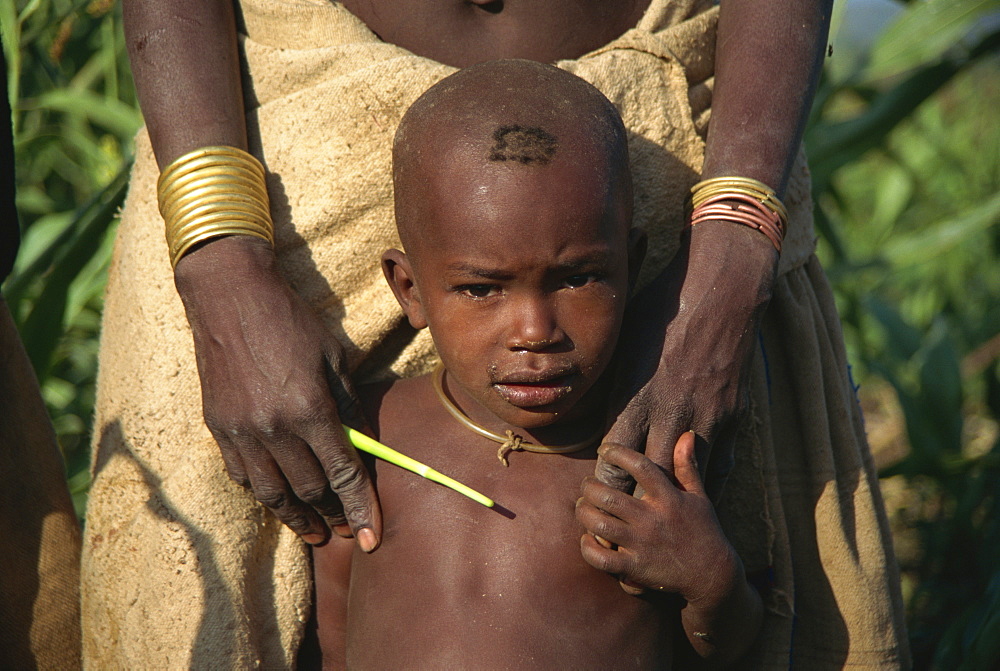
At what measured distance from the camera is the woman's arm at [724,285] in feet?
4.59

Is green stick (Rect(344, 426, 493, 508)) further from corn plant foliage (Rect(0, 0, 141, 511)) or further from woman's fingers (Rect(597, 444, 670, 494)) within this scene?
corn plant foliage (Rect(0, 0, 141, 511))

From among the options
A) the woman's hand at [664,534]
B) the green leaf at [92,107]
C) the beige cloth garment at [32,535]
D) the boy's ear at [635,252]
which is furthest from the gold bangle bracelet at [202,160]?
the green leaf at [92,107]

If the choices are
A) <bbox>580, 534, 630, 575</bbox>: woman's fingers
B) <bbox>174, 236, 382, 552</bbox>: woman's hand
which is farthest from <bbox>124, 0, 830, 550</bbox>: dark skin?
<bbox>580, 534, 630, 575</bbox>: woman's fingers

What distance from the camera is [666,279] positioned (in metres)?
1.47

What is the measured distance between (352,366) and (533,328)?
1.36 feet

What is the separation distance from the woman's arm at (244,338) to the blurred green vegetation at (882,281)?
725mm

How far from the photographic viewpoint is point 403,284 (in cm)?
150

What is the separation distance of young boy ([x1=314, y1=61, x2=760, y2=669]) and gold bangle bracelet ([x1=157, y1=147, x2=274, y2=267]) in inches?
9.0

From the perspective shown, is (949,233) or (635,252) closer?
(635,252)

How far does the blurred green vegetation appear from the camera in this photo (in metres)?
2.34

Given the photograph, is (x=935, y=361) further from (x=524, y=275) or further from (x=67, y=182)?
(x=67, y=182)

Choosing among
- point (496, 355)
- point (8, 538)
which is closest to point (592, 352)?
point (496, 355)

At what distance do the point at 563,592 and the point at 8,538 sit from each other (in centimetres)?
97

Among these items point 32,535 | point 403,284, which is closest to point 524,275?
point 403,284
